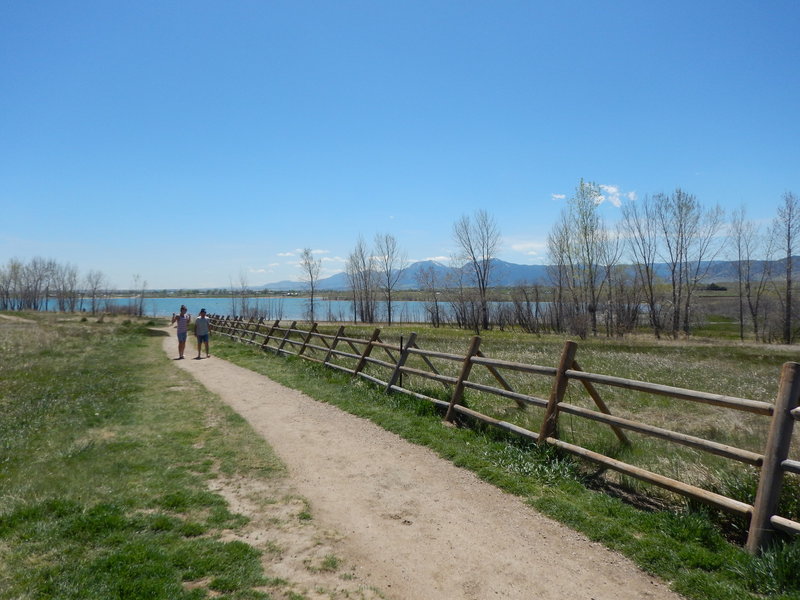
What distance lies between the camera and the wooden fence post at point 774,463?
3934 mm

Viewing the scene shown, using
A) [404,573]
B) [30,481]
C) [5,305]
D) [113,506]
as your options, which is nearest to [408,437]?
[404,573]

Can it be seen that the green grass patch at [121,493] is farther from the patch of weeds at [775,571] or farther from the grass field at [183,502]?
Answer: the patch of weeds at [775,571]

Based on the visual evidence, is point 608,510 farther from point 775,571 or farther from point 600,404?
point 600,404

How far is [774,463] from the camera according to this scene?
13.0 feet

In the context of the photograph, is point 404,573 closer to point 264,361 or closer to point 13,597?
point 13,597

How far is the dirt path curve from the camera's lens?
370cm

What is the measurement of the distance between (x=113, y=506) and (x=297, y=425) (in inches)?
156

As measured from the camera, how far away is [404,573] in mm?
3883

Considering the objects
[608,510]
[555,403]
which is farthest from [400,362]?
[608,510]

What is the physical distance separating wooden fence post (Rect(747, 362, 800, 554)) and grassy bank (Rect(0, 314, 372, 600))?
388cm

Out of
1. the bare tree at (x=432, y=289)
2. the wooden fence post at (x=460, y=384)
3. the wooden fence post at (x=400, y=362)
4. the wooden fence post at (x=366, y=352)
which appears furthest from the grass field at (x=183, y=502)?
the bare tree at (x=432, y=289)

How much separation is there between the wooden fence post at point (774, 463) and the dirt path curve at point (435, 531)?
43.3 inches

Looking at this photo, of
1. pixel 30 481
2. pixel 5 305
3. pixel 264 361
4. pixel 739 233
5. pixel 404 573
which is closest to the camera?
pixel 404 573

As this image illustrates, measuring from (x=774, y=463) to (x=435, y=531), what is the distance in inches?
122
